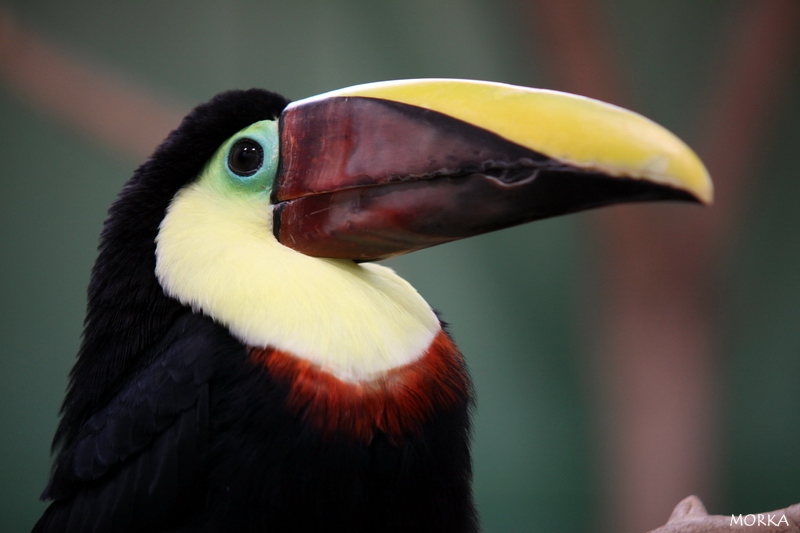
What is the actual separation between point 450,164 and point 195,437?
55 cm

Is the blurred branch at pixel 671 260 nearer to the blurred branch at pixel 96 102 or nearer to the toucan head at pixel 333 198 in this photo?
the blurred branch at pixel 96 102

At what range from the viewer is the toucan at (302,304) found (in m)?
1.05

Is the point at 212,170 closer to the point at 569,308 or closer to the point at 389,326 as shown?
the point at 389,326

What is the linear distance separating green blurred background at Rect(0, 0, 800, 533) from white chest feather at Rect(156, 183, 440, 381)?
1747 millimetres

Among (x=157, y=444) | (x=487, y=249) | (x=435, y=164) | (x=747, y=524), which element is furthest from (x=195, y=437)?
(x=487, y=249)

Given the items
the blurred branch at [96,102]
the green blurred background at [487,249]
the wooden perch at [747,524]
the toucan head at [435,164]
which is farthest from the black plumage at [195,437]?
the green blurred background at [487,249]

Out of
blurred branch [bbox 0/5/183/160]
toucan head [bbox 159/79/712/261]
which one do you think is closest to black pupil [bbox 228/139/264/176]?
toucan head [bbox 159/79/712/261]

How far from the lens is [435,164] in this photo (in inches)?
43.0

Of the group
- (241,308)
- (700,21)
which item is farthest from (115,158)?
(700,21)

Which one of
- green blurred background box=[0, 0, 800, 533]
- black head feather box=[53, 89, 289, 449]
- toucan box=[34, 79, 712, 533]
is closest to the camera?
toucan box=[34, 79, 712, 533]

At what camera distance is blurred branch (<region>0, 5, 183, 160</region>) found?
2725mm

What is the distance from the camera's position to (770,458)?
3166 mm

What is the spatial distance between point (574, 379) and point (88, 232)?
7.18 ft

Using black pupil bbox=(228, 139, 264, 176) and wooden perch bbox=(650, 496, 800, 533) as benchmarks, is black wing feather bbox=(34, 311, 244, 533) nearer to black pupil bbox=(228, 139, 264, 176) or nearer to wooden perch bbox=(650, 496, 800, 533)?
black pupil bbox=(228, 139, 264, 176)
